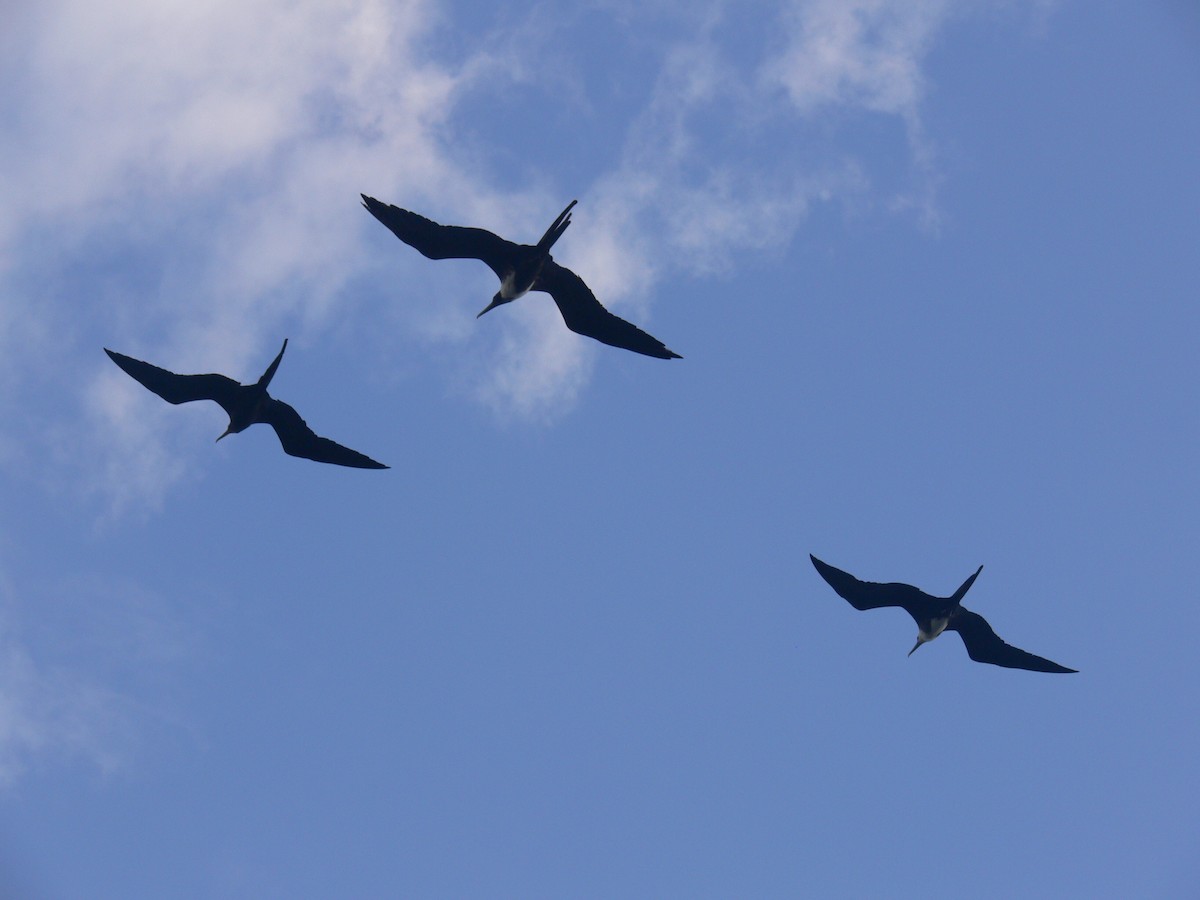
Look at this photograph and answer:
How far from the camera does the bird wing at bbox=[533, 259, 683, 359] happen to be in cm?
2769

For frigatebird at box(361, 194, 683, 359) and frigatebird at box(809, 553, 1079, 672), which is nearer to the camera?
frigatebird at box(361, 194, 683, 359)

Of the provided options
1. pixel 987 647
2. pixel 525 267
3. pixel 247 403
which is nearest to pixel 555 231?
pixel 525 267

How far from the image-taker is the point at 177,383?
2886 centimetres

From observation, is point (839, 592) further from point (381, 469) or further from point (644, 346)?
point (381, 469)

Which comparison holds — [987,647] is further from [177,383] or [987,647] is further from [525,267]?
[177,383]

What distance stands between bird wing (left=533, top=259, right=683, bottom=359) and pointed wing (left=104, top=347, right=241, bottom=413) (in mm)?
7863

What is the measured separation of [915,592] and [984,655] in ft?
10.6

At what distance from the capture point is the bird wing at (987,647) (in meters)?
31.6

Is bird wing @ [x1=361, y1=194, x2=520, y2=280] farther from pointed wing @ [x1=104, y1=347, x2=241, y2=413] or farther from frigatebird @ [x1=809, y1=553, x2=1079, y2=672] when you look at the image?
frigatebird @ [x1=809, y1=553, x2=1079, y2=672]

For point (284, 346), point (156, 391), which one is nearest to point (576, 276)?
point (284, 346)

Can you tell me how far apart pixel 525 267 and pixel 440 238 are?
2.03 meters

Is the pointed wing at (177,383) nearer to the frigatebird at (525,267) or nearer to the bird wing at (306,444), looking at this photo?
the bird wing at (306,444)

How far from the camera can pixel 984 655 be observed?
1268 inches

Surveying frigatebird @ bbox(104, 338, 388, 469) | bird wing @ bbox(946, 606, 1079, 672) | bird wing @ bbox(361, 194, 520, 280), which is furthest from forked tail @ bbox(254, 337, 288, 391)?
bird wing @ bbox(946, 606, 1079, 672)
